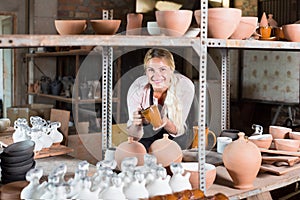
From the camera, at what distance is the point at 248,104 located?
6750 millimetres

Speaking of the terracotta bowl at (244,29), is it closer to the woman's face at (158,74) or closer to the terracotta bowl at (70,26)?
the woman's face at (158,74)

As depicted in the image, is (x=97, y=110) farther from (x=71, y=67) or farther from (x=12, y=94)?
(x=12, y=94)

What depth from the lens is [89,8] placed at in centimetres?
650

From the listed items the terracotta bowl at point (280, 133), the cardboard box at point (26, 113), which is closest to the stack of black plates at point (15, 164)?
the terracotta bowl at point (280, 133)

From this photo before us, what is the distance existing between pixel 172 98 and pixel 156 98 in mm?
94

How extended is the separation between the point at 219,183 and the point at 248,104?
4850 millimetres

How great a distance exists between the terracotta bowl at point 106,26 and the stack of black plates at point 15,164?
1.91 feet

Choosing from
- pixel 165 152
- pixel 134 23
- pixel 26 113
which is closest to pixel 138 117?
pixel 165 152

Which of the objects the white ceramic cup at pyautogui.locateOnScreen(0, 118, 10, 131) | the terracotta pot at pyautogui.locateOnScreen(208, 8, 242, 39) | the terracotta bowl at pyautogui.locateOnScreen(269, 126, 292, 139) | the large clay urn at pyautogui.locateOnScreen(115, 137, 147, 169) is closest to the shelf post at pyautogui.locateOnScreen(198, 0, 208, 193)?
the terracotta pot at pyautogui.locateOnScreen(208, 8, 242, 39)

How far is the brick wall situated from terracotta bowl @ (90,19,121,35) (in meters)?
4.47

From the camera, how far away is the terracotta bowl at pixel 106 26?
5.75 feet

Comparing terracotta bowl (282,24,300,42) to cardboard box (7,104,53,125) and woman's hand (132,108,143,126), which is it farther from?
cardboard box (7,104,53,125)

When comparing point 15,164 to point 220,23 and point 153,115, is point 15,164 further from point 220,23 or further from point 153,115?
point 220,23

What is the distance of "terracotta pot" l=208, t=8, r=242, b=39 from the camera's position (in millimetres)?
1932
